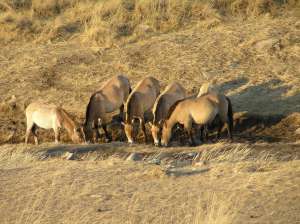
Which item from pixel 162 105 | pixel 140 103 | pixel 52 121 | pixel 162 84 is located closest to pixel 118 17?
pixel 162 84

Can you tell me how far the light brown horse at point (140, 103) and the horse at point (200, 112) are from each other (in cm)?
81

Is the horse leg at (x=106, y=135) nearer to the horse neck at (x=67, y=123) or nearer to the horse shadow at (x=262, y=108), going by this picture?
the horse neck at (x=67, y=123)

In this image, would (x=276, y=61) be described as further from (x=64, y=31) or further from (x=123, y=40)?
(x=64, y=31)

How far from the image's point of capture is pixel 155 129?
16.0 meters

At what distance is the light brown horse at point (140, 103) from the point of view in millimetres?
15984

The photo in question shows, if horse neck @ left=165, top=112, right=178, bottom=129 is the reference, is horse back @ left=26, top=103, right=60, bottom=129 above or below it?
above

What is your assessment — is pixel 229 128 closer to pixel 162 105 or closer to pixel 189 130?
pixel 189 130

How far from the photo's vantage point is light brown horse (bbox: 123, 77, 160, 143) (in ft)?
52.4

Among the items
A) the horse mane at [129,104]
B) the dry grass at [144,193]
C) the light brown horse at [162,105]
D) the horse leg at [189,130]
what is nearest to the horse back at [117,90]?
the horse mane at [129,104]

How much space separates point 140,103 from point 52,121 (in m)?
2.17

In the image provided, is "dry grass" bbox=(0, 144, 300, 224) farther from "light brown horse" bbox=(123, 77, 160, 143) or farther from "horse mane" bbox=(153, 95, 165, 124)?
"horse mane" bbox=(153, 95, 165, 124)

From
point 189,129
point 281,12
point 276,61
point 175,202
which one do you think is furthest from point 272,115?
point 175,202

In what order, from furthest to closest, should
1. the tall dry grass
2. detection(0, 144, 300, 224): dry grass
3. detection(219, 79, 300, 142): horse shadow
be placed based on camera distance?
the tall dry grass → detection(219, 79, 300, 142): horse shadow → detection(0, 144, 300, 224): dry grass

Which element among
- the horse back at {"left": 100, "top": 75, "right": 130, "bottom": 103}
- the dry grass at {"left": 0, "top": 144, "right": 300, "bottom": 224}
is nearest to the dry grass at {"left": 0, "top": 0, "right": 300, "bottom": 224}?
the dry grass at {"left": 0, "top": 144, "right": 300, "bottom": 224}
